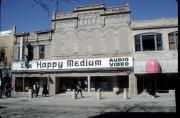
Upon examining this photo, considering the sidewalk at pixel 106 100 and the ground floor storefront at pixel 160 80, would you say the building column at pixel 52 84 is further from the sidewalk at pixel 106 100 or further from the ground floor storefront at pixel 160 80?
the ground floor storefront at pixel 160 80

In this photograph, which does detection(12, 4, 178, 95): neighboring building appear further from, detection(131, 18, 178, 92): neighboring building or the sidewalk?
the sidewalk

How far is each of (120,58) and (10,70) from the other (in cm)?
1522

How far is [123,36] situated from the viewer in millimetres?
27672

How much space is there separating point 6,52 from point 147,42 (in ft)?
61.9

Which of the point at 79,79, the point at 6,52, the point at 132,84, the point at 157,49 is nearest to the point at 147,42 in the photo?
the point at 157,49

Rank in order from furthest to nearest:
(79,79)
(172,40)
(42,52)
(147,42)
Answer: (42,52), (79,79), (147,42), (172,40)

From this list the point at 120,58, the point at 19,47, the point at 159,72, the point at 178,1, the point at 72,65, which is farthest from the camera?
the point at 19,47

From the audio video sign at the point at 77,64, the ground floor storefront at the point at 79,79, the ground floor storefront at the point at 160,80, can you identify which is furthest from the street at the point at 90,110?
the audio video sign at the point at 77,64

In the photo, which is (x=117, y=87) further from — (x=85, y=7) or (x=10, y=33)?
(x=10, y=33)

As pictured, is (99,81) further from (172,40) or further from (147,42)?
(172,40)

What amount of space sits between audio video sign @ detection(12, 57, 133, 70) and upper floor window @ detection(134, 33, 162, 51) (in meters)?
1.81

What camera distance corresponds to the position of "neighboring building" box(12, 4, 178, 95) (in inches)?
1053

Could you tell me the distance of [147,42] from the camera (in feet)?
88.9

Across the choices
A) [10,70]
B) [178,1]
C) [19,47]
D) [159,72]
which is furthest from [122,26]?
[178,1]
